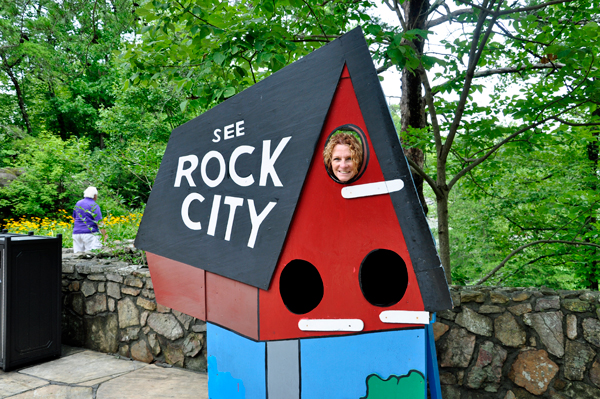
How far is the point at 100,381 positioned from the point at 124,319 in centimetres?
70

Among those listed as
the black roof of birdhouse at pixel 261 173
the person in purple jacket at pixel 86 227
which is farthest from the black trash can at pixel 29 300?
the black roof of birdhouse at pixel 261 173

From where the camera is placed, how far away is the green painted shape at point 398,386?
1.51 m

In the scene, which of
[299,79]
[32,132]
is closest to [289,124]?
[299,79]

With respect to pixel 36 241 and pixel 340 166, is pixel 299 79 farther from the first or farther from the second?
pixel 36 241

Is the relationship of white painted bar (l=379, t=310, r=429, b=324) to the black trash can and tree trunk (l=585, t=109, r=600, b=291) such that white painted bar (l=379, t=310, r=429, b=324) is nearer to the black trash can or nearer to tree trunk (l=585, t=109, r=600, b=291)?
the black trash can

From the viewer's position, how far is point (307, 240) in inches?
68.8

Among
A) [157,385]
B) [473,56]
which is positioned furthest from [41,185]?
[473,56]

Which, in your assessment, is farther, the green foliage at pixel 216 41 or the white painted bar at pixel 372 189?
the green foliage at pixel 216 41

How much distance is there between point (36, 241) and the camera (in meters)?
4.01

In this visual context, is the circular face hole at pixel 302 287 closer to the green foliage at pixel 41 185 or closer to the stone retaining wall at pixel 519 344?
the stone retaining wall at pixel 519 344

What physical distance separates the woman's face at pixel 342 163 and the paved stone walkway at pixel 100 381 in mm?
2510

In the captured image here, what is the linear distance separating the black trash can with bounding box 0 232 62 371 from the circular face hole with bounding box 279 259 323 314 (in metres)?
3.21

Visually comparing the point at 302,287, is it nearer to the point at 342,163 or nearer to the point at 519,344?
the point at 342,163

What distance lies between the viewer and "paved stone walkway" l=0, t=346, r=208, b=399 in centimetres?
332
